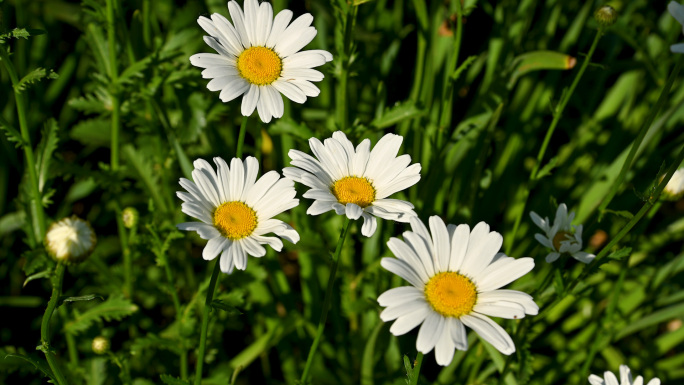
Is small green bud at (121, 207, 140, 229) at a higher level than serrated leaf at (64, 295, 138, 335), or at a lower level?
higher

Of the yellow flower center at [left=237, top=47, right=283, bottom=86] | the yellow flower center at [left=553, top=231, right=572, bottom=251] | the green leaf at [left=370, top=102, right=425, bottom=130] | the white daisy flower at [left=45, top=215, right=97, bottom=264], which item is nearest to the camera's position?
the white daisy flower at [left=45, top=215, right=97, bottom=264]

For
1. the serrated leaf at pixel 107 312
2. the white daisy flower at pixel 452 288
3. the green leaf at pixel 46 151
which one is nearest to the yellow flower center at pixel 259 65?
the white daisy flower at pixel 452 288

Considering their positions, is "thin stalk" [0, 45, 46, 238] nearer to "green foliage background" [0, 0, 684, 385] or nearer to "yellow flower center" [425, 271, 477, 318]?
"green foliage background" [0, 0, 684, 385]

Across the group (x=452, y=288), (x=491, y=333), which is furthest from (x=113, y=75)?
(x=491, y=333)

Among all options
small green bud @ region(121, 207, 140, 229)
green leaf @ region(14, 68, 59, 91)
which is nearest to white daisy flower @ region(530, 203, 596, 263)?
small green bud @ region(121, 207, 140, 229)

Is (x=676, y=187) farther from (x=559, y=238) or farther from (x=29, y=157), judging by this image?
(x=29, y=157)

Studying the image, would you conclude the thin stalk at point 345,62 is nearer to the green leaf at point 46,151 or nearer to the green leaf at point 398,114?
the green leaf at point 398,114
